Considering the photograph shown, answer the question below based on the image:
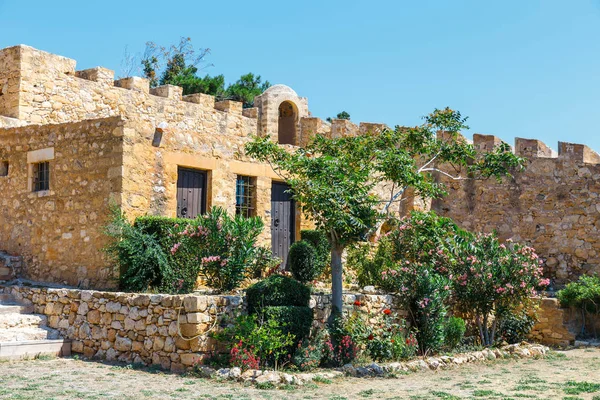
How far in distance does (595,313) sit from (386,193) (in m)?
6.13

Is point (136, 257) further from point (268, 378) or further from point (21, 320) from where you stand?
point (268, 378)

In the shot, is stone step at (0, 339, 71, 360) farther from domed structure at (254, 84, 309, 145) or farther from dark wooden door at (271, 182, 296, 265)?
domed structure at (254, 84, 309, 145)

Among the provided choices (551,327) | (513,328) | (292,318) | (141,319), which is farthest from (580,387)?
(141,319)

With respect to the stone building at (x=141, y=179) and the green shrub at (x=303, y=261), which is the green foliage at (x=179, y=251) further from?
the green shrub at (x=303, y=261)

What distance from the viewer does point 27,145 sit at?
14.9 metres

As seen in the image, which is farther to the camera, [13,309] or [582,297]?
[582,297]

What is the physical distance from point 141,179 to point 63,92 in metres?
5.04

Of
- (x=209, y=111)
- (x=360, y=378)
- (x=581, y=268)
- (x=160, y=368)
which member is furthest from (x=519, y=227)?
(x=160, y=368)

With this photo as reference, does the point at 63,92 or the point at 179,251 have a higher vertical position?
the point at 63,92

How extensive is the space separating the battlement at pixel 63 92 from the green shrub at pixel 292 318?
839 centimetres

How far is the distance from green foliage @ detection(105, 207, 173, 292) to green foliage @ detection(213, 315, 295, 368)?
1990mm

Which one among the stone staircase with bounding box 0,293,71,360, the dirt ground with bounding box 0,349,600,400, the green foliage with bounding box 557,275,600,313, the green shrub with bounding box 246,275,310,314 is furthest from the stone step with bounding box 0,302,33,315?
the green foliage with bounding box 557,275,600,313

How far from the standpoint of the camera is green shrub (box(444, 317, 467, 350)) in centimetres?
1387

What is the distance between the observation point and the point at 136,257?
41.1 feet
